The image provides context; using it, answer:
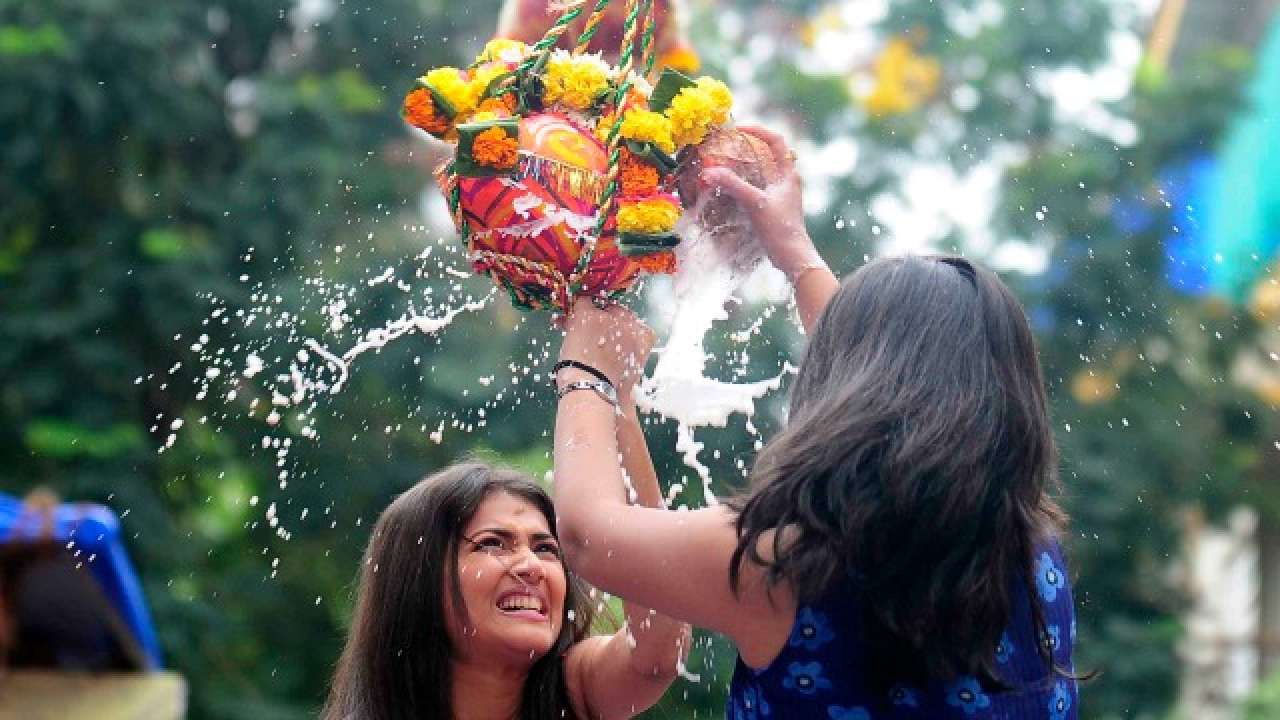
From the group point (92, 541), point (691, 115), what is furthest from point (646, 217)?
point (92, 541)

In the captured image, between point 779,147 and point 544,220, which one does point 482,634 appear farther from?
point 779,147

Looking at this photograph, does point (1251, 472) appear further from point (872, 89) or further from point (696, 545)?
point (696, 545)

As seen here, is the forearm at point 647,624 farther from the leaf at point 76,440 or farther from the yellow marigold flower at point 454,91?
the leaf at point 76,440

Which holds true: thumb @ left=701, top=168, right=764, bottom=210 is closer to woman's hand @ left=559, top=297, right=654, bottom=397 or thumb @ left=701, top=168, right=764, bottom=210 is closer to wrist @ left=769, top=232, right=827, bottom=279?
wrist @ left=769, top=232, right=827, bottom=279

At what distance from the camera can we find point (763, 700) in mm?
1925

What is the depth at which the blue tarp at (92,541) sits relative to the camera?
536 cm

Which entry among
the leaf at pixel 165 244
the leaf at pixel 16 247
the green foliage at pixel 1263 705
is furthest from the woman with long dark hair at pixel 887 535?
the green foliage at pixel 1263 705

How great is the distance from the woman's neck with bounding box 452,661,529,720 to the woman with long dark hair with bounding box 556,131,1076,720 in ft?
2.34

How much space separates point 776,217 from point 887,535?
2.28 ft

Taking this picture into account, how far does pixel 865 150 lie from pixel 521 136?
244 inches

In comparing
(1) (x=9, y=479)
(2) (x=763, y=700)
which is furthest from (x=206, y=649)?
(2) (x=763, y=700)

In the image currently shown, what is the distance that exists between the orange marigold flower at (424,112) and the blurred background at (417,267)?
12.2 feet

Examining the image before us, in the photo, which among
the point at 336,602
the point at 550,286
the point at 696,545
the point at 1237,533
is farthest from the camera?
the point at 1237,533

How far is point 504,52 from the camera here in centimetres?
258
